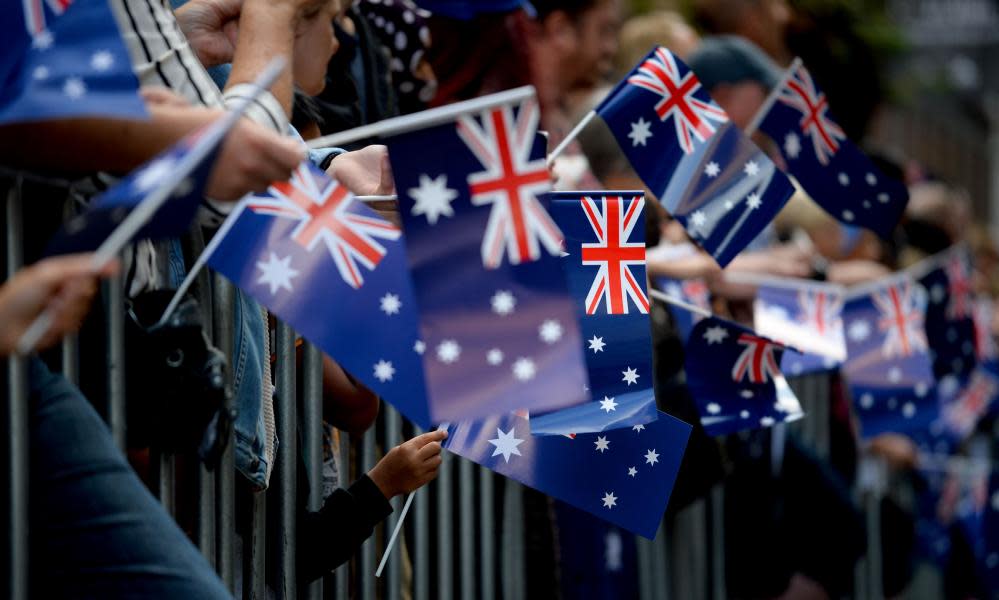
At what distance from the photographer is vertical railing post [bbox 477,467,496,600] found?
475 centimetres

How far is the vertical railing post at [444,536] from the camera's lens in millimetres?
4480

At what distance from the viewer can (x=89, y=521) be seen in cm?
245

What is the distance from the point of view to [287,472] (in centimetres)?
353

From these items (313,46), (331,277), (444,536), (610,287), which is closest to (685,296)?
(444,536)

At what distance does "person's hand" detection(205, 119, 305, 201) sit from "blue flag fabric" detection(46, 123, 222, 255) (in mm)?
119

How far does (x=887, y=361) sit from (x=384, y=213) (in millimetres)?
3279

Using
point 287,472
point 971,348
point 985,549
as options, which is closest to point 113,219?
point 287,472

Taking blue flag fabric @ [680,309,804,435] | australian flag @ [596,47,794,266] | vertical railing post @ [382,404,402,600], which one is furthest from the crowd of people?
australian flag @ [596,47,794,266]

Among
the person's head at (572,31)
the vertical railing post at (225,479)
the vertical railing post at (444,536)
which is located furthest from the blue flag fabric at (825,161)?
the vertical railing post at (225,479)

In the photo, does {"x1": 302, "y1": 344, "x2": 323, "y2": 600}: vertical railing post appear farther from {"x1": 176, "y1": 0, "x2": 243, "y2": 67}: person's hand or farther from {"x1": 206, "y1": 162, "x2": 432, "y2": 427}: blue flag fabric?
{"x1": 206, "y1": 162, "x2": 432, "y2": 427}: blue flag fabric

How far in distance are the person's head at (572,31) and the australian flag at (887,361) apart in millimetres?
1321

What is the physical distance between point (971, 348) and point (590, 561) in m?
2.56

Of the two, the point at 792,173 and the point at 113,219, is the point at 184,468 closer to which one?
the point at 113,219

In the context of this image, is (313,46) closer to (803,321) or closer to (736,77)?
(803,321)
